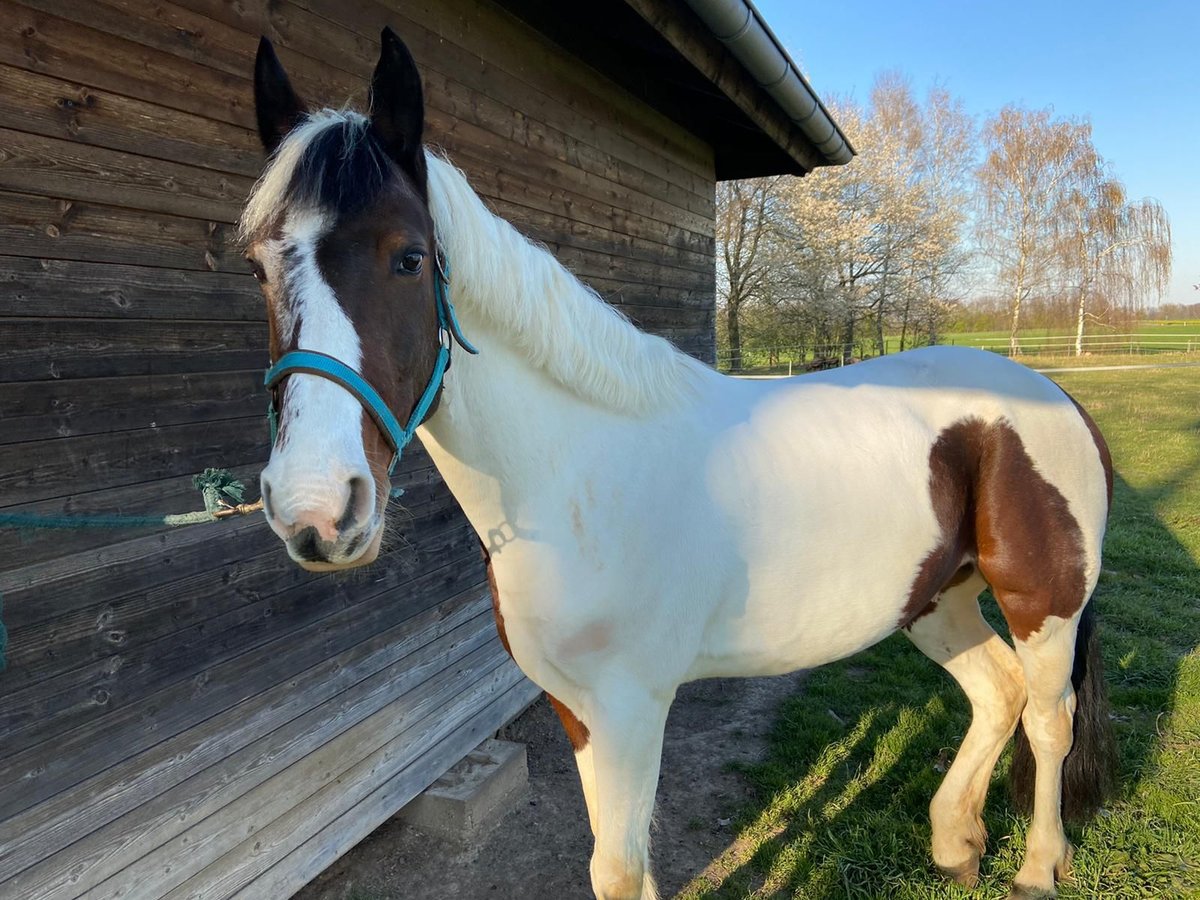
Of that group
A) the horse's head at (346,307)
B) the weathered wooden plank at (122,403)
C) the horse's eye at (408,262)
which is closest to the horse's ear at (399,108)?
the horse's head at (346,307)

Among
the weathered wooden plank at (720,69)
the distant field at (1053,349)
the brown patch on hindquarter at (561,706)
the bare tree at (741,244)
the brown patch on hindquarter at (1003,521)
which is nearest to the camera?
the brown patch on hindquarter at (561,706)

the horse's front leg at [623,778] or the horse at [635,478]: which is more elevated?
the horse at [635,478]

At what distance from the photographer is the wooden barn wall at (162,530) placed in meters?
1.56

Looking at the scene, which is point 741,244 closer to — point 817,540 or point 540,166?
point 540,166

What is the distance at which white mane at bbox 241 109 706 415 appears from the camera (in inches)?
45.0

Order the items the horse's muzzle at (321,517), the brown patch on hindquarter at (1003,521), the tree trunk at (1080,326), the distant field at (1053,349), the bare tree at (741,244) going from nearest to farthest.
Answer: the horse's muzzle at (321,517), the brown patch on hindquarter at (1003,521), the bare tree at (741,244), the distant field at (1053,349), the tree trunk at (1080,326)

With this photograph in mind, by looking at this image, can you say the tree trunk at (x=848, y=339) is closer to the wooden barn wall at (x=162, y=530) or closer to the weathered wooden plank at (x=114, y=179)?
the wooden barn wall at (x=162, y=530)

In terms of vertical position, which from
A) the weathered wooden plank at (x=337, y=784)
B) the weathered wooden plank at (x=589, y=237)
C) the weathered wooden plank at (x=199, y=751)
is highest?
the weathered wooden plank at (x=589, y=237)

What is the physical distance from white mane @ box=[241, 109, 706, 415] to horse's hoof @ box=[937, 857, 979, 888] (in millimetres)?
1925

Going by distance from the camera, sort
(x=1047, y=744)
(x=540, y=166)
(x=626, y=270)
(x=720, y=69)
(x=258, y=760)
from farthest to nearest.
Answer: (x=626, y=270), (x=720, y=69), (x=540, y=166), (x=1047, y=744), (x=258, y=760)

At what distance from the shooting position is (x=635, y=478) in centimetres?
159

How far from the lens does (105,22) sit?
5.43ft

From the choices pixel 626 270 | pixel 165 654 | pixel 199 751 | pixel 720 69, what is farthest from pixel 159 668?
pixel 720 69

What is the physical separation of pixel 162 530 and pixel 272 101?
1203 millimetres
